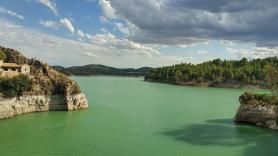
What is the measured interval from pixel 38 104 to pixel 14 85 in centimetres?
587

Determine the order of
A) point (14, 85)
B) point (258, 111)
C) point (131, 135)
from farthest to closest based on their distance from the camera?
point (14, 85) < point (258, 111) < point (131, 135)

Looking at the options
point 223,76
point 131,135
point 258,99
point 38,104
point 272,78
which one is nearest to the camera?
point 131,135

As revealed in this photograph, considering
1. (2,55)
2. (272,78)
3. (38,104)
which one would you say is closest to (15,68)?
(2,55)

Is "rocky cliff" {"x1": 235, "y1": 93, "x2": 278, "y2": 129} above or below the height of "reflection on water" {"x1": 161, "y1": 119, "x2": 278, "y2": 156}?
above

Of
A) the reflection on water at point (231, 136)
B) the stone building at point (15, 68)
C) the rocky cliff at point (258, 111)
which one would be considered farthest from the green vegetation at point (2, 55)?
the rocky cliff at point (258, 111)

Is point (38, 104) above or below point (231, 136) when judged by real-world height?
above

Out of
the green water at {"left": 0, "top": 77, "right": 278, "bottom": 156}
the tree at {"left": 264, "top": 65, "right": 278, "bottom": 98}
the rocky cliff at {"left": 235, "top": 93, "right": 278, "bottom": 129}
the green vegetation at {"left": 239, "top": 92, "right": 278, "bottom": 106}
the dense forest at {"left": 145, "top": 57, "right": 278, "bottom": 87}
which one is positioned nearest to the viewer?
the green water at {"left": 0, "top": 77, "right": 278, "bottom": 156}

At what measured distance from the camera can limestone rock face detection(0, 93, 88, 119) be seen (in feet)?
179

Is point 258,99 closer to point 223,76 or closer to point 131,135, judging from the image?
point 131,135

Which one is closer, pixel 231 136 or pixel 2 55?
pixel 231 136

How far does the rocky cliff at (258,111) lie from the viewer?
1917 inches

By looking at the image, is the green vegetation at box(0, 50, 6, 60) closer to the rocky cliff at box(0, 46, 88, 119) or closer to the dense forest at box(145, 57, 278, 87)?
the rocky cliff at box(0, 46, 88, 119)

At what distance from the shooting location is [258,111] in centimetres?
5022

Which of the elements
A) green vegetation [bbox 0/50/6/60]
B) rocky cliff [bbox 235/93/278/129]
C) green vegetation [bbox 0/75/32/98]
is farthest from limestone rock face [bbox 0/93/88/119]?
rocky cliff [bbox 235/93/278/129]
